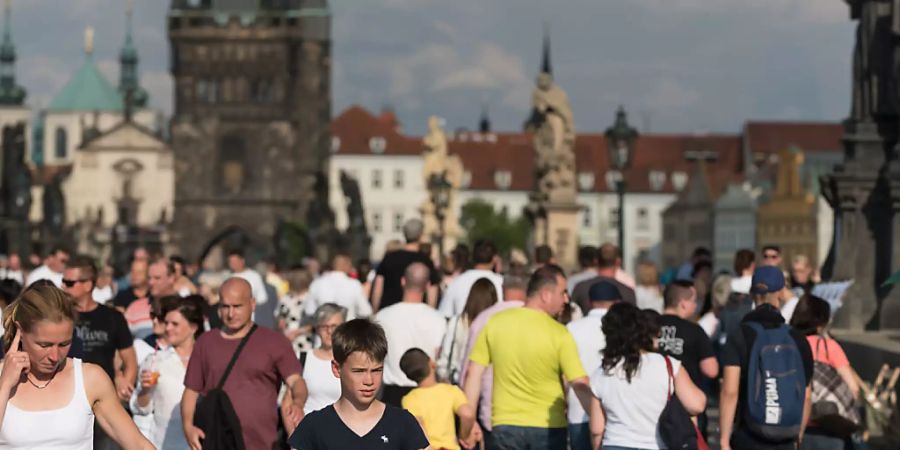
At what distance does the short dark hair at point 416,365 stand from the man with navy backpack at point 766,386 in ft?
4.65

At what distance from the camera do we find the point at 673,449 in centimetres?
1000

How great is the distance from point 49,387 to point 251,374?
10.2ft

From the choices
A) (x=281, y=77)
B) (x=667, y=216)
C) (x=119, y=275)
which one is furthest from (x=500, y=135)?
(x=119, y=275)

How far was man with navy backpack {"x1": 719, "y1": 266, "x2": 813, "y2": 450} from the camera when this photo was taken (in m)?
10.5

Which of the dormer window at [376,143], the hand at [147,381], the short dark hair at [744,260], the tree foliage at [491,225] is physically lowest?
the hand at [147,381]

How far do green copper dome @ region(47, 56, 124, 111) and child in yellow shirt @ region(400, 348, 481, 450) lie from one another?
171870 mm

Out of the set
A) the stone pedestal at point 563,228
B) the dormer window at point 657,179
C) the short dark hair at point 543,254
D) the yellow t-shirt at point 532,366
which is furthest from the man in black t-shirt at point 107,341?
the dormer window at point 657,179

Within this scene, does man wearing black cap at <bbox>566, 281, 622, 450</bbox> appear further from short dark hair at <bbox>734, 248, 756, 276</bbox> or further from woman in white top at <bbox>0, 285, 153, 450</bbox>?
short dark hair at <bbox>734, 248, 756, 276</bbox>

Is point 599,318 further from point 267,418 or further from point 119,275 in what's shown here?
point 119,275

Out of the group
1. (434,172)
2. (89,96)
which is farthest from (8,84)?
(434,172)

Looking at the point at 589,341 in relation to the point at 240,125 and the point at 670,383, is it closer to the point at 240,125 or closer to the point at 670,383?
the point at 670,383

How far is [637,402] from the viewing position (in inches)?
395

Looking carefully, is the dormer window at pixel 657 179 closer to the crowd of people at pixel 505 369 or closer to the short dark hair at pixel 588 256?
the short dark hair at pixel 588 256

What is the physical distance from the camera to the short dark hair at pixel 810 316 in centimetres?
1091
